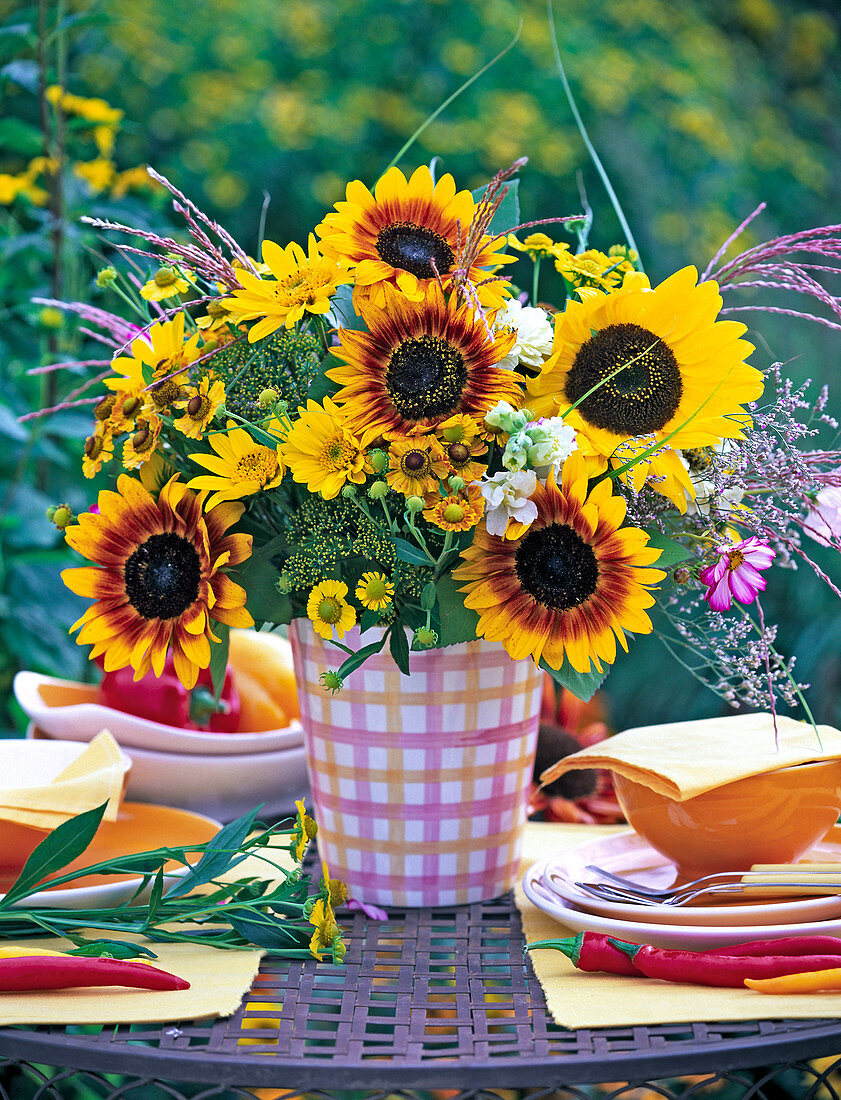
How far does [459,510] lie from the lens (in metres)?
0.55

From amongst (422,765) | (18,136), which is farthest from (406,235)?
(18,136)

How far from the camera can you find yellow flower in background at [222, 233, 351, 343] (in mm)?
588

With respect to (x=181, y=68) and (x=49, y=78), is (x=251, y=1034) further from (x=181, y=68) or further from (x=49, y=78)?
(x=181, y=68)

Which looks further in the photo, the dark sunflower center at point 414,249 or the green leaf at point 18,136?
the green leaf at point 18,136

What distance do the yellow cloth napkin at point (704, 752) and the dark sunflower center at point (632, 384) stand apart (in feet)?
0.65

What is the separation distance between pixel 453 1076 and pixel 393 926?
21 centimetres

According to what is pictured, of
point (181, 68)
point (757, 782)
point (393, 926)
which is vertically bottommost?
point (393, 926)

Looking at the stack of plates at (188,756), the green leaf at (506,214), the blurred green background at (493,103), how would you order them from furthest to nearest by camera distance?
the blurred green background at (493,103)
the stack of plates at (188,756)
the green leaf at (506,214)

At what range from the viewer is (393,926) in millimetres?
663

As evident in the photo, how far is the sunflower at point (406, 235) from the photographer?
1.92 ft

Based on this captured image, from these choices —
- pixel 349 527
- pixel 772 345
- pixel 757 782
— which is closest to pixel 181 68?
pixel 772 345

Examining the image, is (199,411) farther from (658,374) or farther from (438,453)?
(658,374)

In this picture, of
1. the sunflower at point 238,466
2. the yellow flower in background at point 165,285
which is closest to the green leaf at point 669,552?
the sunflower at point 238,466

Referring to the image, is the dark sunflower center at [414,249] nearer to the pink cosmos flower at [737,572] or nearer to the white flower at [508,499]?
the white flower at [508,499]
